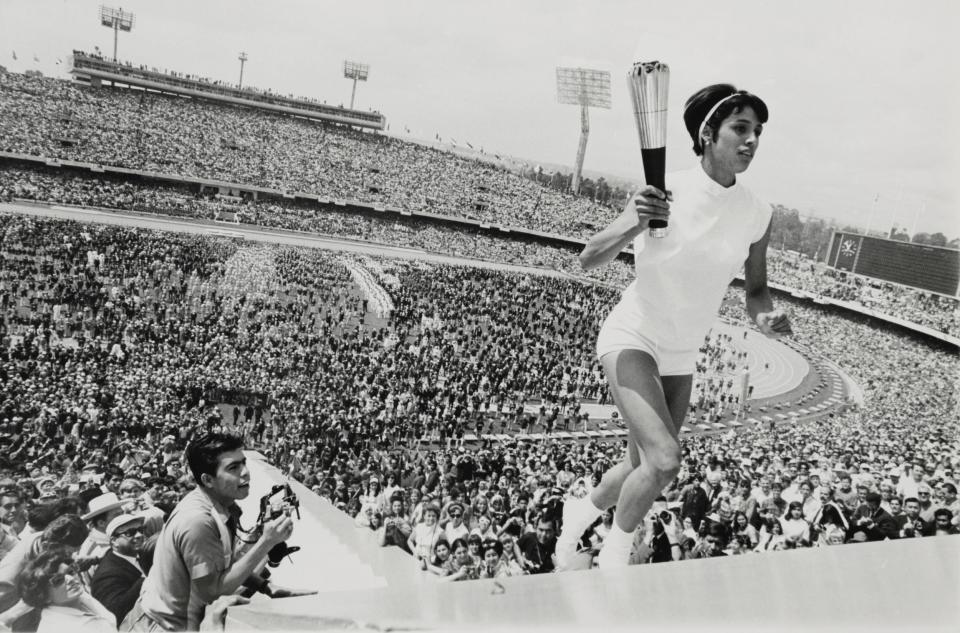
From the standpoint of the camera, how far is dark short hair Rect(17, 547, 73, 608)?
2.60 m

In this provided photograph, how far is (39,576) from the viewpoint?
8.71ft

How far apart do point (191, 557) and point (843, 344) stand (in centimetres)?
3744

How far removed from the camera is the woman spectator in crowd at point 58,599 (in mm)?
2537

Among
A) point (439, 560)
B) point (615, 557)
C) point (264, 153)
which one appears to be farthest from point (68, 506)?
point (264, 153)

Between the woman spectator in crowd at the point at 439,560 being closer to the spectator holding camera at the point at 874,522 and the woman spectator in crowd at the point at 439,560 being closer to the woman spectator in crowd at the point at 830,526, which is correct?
the woman spectator in crowd at the point at 830,526

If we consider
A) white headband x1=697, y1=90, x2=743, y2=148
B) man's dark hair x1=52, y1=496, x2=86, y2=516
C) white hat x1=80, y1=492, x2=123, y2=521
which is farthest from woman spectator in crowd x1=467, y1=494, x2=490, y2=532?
white headband x1=697, y1=90, x2=743, y2=148

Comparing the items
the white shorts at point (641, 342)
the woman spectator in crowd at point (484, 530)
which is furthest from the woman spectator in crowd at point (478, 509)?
the white shorts at point (641, 342)

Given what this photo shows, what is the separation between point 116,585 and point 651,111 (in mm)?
2587

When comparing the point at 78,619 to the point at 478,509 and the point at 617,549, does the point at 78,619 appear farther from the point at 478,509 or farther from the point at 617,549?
the point at 478,509

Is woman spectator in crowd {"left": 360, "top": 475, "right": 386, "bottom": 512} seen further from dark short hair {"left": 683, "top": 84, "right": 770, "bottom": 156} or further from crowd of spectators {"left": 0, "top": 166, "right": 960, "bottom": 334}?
crowd of spectators {"left": 0, "top": 166, "right": 960, "bottom": 334}

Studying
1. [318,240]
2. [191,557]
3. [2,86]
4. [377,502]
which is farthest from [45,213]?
[191,557]

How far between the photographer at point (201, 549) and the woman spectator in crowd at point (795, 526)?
13.8ft

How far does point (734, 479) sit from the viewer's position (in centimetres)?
829

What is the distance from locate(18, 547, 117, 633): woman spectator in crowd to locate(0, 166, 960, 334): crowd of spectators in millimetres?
36649
